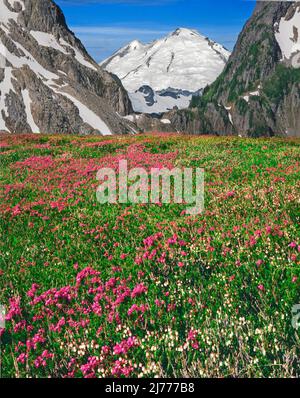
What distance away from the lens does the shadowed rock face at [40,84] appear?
15650 cm

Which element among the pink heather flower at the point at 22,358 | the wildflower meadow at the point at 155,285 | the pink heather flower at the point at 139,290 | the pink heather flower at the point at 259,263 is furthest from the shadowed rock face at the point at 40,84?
the pink heather flower at the point at 22,358

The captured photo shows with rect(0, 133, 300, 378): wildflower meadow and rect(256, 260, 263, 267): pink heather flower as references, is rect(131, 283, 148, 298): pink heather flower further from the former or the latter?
rect(256, 260, 263, 267): pink heather flower

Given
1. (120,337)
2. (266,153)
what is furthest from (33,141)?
(120,337)

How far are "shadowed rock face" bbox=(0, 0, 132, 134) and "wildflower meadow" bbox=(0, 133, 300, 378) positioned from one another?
148 m

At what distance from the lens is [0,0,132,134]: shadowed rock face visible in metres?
156

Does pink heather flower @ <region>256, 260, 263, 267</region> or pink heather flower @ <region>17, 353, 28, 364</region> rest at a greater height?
pink heather flower @ <region>256, 260, 263, 267</region>

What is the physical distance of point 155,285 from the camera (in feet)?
24.4

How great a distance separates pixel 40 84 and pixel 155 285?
170 m

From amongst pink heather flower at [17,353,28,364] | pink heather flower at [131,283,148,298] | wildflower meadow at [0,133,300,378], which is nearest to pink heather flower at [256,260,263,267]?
wildflower meadow at [0,133,300,378]

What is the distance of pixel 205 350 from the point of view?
5.45m

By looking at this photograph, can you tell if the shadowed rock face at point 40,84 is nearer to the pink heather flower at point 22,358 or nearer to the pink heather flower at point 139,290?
the pink heather flower at point 139,290

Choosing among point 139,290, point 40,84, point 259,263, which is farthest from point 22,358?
point 40,84

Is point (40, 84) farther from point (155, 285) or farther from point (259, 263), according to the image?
point (259, 263)

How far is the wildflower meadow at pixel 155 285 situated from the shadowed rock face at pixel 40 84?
148m
